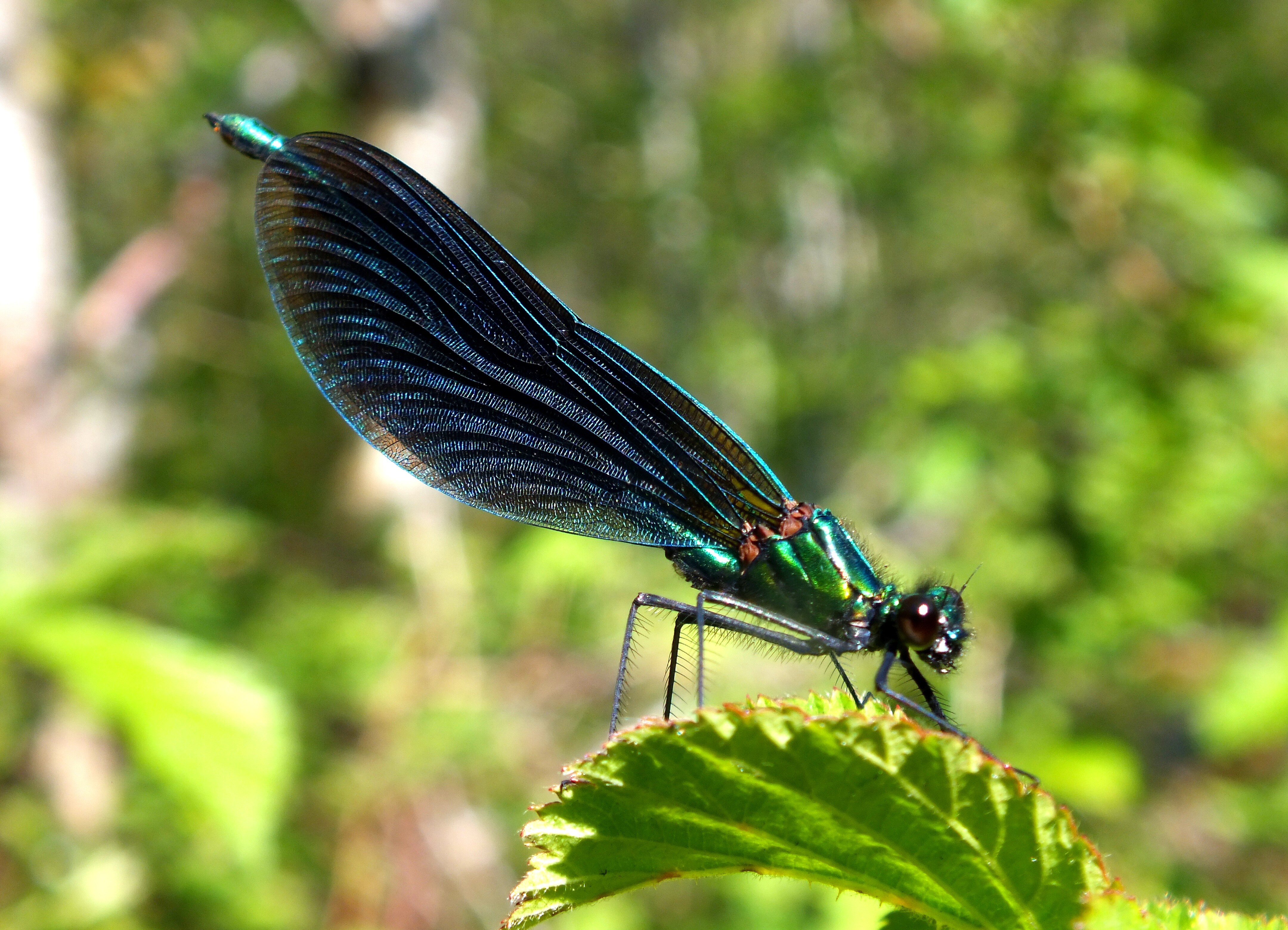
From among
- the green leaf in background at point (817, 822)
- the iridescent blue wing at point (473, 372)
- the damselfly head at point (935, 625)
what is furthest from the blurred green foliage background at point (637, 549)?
the green leaf in background at point (817, 822)

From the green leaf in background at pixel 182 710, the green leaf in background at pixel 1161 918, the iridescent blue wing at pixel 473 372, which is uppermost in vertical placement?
the iridescent blue wing at pixel 473 372

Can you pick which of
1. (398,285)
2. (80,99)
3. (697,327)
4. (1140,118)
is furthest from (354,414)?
(697,327)

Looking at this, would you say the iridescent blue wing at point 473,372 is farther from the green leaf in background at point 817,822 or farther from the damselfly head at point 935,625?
the green leaf in background at point 817,822

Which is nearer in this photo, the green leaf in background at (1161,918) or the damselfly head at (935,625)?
the green leaf in background at (1161,918)

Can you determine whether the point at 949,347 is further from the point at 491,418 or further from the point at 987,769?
the point at 987,769

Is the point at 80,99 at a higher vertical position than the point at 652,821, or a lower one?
higher

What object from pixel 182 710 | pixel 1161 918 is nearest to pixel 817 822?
pixel 1161 918
